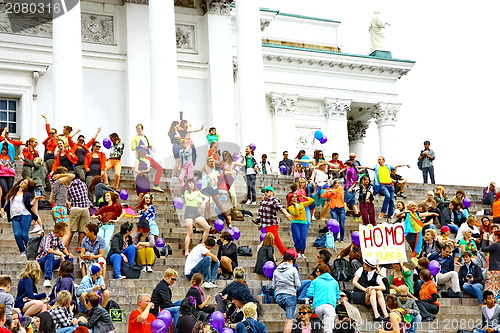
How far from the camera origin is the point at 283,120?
43938mm

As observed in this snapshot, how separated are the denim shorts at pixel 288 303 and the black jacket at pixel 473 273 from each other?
507 cm

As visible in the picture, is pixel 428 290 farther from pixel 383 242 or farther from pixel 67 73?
pixel 67 73

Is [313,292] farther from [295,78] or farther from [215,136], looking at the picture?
[295,78]

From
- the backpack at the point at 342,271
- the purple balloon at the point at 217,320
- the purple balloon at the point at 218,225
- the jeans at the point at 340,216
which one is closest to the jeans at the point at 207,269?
the purple balloon at the point at 218,225

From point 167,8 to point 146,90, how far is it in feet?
16.1

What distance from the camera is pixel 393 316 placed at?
1584cm

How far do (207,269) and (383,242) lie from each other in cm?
356

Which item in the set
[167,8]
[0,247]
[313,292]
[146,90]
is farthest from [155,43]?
[313,292]

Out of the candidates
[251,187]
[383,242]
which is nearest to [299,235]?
[383,242]

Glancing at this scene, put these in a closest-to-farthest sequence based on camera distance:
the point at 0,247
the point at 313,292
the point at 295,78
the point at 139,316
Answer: the point at 139,316 < the point at 313,292 < the point at 0,247 < the point at 295,78

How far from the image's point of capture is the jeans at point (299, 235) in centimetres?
1969

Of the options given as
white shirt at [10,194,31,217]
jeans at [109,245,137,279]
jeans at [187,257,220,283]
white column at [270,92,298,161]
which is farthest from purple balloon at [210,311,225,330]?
white column at [270,92,298,161]

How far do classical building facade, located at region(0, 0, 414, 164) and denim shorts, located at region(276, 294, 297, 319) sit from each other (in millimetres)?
13584

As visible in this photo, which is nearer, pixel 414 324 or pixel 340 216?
pixel 414 324
